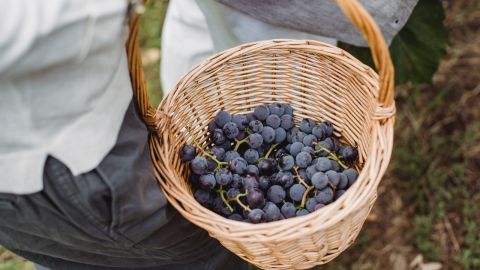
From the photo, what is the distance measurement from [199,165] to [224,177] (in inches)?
1.8

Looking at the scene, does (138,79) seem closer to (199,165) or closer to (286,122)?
(199,165)

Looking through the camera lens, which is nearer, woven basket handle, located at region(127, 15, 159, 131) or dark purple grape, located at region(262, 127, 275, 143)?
woven basket handle, located at region(127, 15, 159, 131)

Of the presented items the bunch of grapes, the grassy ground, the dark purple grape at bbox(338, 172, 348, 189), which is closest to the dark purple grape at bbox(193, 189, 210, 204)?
the bunch of grapes

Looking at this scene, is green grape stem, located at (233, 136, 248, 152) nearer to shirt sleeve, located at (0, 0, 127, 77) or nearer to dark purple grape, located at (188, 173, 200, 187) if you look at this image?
dark purple grape, located at (188, 173, 200, 187)

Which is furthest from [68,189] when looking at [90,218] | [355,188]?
[355,188]

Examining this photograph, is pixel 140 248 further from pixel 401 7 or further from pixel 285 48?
pixel 401 7

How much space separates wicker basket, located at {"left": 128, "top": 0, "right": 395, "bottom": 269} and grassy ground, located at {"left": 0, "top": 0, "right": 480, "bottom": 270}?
2.01ft

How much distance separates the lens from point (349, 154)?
103cm

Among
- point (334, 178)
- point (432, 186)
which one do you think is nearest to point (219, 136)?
point (334, 178)

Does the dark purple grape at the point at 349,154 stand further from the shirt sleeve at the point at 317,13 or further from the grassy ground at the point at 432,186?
the grassy ground at the point at 432,186

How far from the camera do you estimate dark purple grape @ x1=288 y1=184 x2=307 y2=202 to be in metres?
0.96

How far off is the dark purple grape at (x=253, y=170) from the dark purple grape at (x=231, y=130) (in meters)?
0.07

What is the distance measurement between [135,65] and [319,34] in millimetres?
450

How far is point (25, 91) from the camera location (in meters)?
0.69
